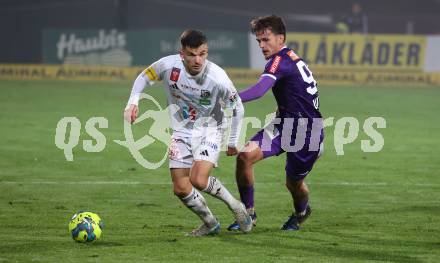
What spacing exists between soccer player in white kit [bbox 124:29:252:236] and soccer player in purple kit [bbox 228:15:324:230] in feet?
1.63

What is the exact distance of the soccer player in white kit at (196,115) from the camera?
894 centimetres

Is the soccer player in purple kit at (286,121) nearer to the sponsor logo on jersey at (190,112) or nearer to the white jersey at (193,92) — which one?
the white jersey at (193,92)

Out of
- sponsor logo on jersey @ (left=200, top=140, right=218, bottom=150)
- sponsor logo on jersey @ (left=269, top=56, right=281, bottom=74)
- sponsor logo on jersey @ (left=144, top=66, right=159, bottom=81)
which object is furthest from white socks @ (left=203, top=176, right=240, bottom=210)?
sponsor logo on jersey @ (left=269, top=56, right=281, bottom=74)

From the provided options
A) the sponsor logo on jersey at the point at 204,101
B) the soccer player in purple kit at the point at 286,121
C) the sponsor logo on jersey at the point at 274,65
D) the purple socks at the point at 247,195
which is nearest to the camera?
A: the sponsor logo on jersey at the point at 204,101

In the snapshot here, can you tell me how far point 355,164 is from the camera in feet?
49.1

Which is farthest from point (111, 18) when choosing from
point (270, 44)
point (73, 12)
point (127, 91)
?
point (270, 44)

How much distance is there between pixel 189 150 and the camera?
30.1ft

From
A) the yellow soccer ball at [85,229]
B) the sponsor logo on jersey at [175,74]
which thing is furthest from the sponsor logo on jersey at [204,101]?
the yellow soccer ball at [85,229]

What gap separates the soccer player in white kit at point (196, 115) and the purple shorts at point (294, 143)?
597 mm

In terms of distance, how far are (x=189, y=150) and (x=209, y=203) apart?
2393 mm

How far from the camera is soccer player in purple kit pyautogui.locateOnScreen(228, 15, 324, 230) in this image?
9.48 m

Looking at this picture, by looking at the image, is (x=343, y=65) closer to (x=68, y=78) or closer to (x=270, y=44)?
(x=68, y=78)

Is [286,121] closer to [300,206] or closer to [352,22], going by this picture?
[300,206]

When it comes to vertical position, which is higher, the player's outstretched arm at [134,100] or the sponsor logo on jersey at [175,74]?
the sponsor logo on jersey at [175,74]
